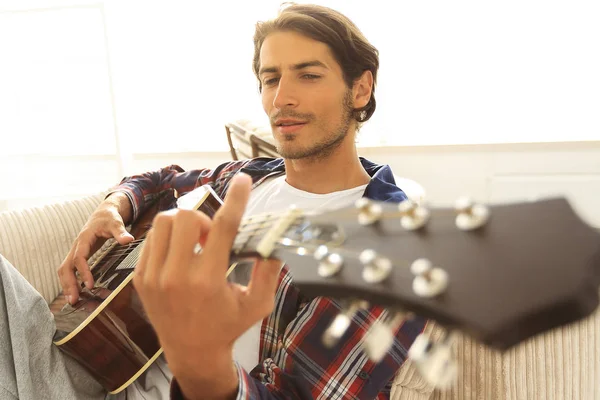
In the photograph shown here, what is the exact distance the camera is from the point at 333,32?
140 cm

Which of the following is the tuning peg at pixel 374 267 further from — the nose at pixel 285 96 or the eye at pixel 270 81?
the eye at pixel 270 81

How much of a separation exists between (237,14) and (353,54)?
7.70 feet

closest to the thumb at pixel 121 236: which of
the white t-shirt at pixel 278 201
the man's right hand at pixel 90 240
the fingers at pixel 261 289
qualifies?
the man's right hand at pixel 90 240

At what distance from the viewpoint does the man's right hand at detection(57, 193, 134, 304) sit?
3.94ft

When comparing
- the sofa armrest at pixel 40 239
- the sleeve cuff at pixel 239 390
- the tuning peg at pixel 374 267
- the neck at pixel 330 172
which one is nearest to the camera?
the tuning peg at pixel 374 267

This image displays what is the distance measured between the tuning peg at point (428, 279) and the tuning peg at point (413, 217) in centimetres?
5

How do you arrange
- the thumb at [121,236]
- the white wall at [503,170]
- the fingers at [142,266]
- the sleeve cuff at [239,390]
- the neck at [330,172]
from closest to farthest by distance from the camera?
the fingers at [142,266]
the sleeve cuff at [239,390]
the thumb at [121,236]
the neck at [330,172]
the white wall at [503,170]

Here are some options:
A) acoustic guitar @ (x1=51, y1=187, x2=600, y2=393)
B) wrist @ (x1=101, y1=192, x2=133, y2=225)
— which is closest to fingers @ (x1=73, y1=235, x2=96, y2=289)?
wrist @ (x1=101, y1=192, x2=133, y2=225)

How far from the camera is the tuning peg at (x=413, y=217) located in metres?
0.51

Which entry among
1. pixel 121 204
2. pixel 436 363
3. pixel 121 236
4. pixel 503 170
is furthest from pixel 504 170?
pixel 436 363

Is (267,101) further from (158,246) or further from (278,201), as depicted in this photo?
(158,246)

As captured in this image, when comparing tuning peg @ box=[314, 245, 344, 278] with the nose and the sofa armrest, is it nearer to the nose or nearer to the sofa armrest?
the nose

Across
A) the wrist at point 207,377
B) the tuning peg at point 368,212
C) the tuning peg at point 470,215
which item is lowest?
the wrist at point 207,377

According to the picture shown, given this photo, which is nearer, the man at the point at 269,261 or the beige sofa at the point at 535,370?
the man at the point at 269,261
